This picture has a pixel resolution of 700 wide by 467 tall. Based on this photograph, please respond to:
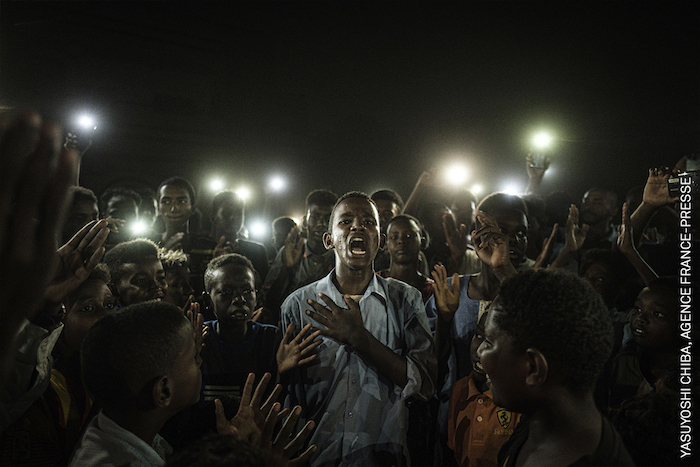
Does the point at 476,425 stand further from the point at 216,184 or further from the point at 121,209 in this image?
the point at 216,184

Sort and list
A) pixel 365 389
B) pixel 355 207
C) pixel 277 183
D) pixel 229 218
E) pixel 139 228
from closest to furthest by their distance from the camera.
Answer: pixel 365 389, pixel 355 207, pixel 139 228, pixel 229 218, pixel 277 183

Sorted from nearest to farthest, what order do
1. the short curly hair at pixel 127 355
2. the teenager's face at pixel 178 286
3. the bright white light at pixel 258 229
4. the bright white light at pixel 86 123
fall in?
the short curly hair at pixel 127 355
the teenager's face at pixel 178 286
the bright white light at pixel 86 123
the bright white light at pixel 258 229

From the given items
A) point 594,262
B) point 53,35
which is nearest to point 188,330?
point 594,262

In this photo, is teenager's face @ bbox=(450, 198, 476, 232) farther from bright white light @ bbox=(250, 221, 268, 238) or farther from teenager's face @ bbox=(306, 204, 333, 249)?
bright white light @ bbox=(250, 221, 268, 238)

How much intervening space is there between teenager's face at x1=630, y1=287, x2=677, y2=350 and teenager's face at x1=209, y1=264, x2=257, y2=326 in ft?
7.75

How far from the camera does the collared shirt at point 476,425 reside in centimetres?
231

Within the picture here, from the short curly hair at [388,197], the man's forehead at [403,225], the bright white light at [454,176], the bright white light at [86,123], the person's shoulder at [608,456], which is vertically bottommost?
the person's shoulder at [608,456]

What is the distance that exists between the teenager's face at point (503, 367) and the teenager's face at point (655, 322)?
5.27ft

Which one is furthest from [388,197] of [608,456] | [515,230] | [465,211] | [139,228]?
[608,456]

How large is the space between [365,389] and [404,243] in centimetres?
143

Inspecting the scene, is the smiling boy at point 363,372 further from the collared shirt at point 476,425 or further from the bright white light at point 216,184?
the bright white light at point 216,184

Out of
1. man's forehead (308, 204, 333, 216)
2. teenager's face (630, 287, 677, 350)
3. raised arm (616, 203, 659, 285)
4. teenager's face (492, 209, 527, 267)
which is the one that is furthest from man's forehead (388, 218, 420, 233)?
teenager's face (630, 287, 677, 350)

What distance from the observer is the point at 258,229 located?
12.2m

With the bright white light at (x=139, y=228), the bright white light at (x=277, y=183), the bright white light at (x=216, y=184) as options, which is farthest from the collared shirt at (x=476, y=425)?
the bright white light at (x=277, y=183)
